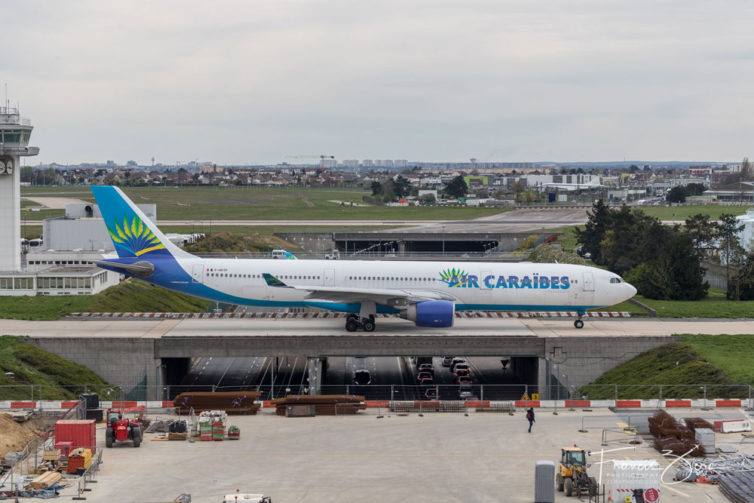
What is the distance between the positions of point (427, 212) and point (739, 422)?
15271cm

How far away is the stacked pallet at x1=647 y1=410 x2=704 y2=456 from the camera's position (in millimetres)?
35062

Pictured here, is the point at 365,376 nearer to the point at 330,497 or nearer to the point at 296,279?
the point at 296,279

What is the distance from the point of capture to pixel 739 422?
127ft

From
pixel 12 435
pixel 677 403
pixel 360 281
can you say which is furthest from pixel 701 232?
pixel 12 435

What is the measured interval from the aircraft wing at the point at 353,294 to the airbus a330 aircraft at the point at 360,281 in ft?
0.22

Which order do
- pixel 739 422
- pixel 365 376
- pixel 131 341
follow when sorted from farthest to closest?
pixel 365 376 → pixel 131 341 → pixel 739 422

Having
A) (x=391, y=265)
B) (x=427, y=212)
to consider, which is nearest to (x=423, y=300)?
(x=391, y=265)

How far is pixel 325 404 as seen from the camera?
1665 inches

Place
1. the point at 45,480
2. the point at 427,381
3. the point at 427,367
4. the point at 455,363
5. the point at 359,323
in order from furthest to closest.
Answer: the point at 455,363 → the point at 427,367 → the point at 427,381 → the point at 359,323 → the point at 45,480

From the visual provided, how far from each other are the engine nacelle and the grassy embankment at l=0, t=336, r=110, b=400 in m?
17.7

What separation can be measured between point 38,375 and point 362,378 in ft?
59.8

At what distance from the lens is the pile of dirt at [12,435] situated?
35.0m

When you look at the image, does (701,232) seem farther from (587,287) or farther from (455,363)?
(455,363)

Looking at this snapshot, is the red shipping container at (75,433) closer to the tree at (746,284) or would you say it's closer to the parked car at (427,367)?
the parked car at (427,367)
